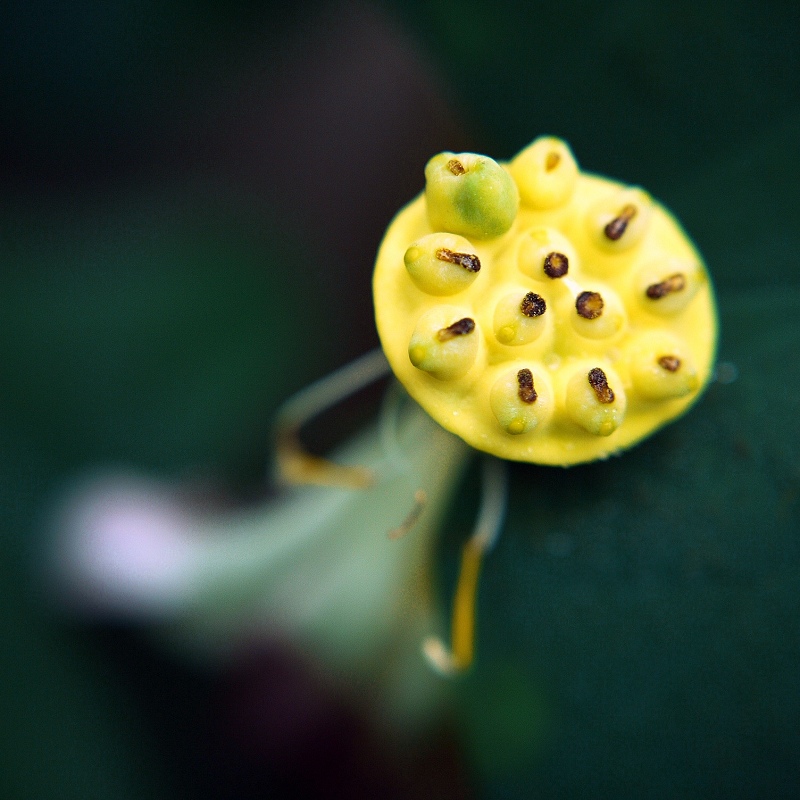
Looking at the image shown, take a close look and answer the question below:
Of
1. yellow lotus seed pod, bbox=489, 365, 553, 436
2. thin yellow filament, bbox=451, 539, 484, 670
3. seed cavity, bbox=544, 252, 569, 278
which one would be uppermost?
seed cavity, bbox=544, 252, 569, 278

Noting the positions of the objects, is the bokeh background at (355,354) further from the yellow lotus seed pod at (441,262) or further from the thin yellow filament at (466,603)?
the yellow lotus seed pod at (441,262)

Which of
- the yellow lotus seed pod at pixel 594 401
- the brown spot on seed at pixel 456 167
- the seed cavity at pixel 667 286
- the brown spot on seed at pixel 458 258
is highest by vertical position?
the brown spot on seed at pixel 456 167

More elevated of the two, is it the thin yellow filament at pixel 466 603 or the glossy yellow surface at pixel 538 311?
the glossy yellow surface at pixel 538 311

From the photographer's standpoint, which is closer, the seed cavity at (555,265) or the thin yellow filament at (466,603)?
the seed cavity at (555,265)

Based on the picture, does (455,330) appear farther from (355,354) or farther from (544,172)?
(355,354)

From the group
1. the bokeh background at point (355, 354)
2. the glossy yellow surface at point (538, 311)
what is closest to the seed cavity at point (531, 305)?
the glossy yellow surface at point (538, 311)

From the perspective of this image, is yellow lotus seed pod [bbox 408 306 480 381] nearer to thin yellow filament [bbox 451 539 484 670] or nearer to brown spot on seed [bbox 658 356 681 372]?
brown spot on seed [bbox 658 356 681 372]

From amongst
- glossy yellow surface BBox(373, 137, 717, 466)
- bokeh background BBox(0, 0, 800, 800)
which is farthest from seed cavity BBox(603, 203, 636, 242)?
bokeh background BBox(0, 0, 800, 800)
